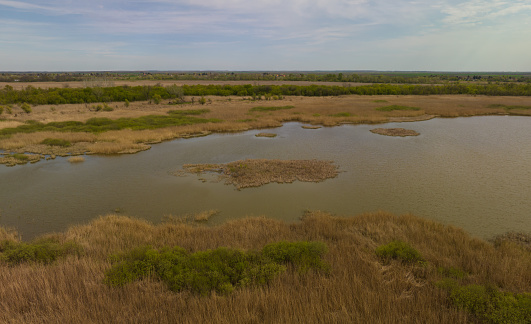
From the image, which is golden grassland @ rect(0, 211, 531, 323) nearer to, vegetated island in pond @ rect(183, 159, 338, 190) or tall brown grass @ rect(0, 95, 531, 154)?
vegetated island in pond @ rect(183, 159, 338, 190)

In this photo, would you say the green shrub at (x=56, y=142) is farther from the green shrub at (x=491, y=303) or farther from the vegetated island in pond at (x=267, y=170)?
the green shrub at (x=491, y=303)

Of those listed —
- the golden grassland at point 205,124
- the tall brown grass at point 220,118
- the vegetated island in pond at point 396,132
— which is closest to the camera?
the golden grassland at point 205,124

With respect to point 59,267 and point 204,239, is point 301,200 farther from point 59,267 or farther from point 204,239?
point 59,267

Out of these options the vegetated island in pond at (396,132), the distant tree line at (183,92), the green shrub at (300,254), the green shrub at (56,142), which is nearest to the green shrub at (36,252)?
the green shrub at (300,254)

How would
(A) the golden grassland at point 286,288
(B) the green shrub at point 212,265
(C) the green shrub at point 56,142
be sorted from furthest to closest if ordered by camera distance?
1. (C) the green shrub at point 56,142
2. (B) the green shrub at point 212,265
3. (A) the golden grassland at point 286,288

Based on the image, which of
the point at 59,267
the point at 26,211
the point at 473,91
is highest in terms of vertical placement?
the point at 473,91

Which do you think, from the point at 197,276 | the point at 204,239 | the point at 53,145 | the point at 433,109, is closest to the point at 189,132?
the point at 53,145

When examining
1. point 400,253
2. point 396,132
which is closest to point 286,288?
point 400,253

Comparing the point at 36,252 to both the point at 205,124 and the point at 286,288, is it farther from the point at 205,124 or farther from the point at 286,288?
the point at 205,124
